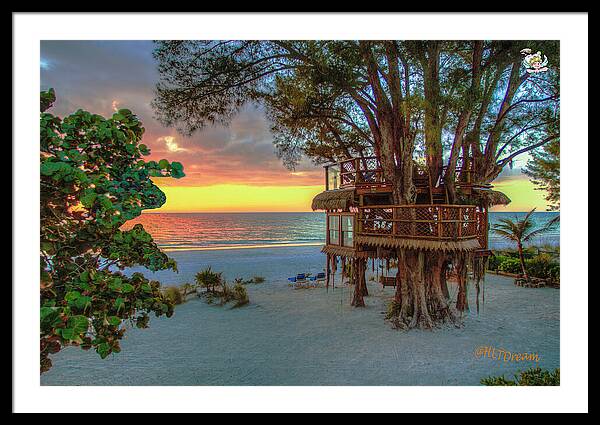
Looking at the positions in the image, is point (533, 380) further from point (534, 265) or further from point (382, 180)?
point (534, 265)

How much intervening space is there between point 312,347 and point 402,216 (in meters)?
3.43

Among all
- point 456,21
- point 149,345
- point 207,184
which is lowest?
point 149,345

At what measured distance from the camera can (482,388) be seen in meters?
4.57

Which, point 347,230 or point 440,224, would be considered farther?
point 347,230

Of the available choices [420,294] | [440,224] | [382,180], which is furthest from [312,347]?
[382,180]

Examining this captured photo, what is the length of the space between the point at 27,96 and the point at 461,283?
31.2 feet

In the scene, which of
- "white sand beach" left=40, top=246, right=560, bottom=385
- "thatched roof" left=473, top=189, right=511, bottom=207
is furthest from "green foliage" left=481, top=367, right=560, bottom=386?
"thatched roof" left=473, top=189, right=511, bottom=207

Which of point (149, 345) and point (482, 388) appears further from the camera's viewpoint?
point (149, 345)

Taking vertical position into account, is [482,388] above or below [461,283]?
below

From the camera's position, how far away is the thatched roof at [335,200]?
8.58 m

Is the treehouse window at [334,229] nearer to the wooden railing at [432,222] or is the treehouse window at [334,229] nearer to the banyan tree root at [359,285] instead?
the banyan tree root at [359,285]

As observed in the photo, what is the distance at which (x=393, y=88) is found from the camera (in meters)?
6.87
